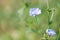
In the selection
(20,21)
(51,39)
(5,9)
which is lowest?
(51,39)

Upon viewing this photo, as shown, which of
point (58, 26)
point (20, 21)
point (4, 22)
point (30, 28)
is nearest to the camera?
point (30, 28)

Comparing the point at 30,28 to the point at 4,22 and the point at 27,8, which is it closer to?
the point at 27,8

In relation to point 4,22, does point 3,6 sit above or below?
above

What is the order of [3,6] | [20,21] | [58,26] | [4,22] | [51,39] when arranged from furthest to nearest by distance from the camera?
1. [3,6]
2. [4,22]
3. [20,21]
4. [58,26]
5. [51,39]

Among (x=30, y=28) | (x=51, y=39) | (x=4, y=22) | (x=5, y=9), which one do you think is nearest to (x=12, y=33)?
(x=4, y=22)

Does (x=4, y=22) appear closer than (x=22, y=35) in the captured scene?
No

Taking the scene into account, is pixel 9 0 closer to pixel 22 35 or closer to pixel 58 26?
pixel 22 35
